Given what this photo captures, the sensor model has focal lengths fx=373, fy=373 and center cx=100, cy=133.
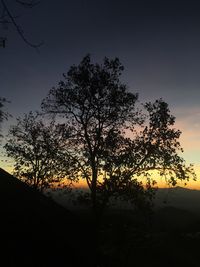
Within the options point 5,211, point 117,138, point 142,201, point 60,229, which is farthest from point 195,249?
point 5,211

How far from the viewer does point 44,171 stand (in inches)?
1943

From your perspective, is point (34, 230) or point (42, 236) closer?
point (42, 236)

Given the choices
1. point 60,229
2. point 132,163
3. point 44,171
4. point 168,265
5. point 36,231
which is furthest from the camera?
point 44,171

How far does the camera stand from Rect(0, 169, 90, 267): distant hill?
36.7 feet

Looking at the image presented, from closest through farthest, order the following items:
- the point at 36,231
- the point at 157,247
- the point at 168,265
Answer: the point at 36,231, the point at 168,265, the point at 157,247

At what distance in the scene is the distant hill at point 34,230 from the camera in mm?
11195

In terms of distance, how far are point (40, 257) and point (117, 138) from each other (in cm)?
2271

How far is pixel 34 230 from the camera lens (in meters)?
12.5

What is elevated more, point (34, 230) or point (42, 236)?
point (34, 230)

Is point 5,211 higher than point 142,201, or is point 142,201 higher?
point 142,201

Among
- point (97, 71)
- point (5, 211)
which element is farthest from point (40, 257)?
point (97, 71)

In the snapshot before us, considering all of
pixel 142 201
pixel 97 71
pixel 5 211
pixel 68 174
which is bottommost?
pixel 5 211

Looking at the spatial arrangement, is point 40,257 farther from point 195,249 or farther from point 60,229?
point 195,249

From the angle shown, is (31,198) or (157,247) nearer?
(31,198)
